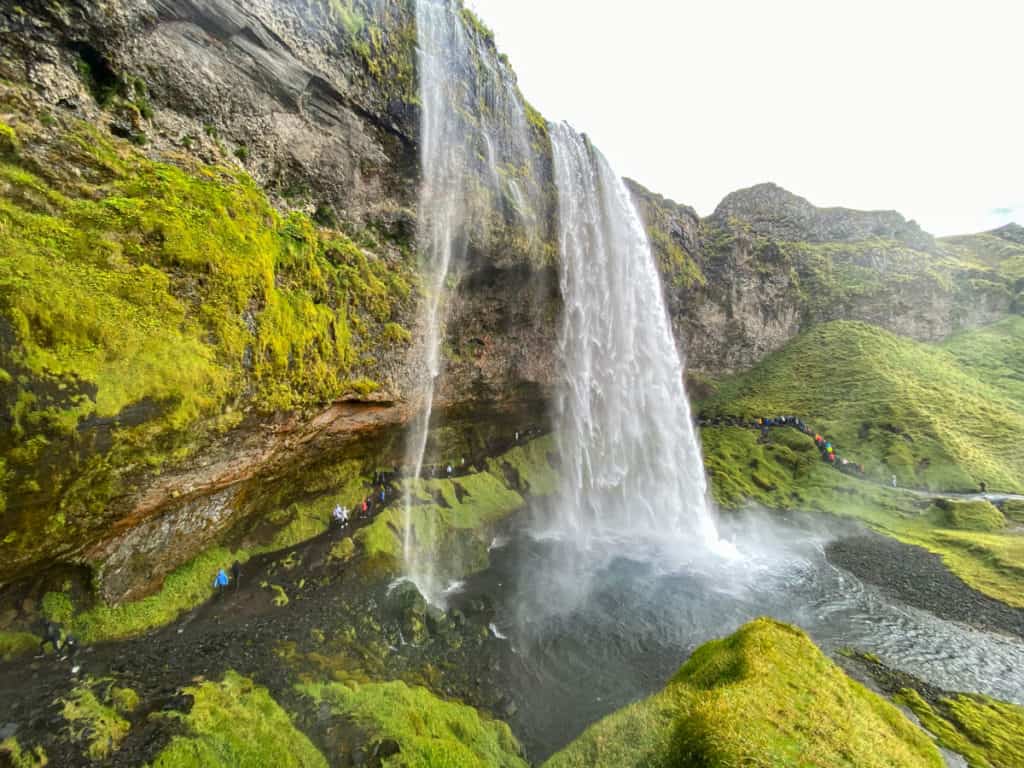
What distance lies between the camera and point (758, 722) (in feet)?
21.7

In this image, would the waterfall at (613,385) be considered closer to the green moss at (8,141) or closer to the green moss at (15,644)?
the green moss at (8,141)

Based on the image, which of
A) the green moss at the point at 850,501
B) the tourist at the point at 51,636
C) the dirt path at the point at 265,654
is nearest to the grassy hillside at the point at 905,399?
the green moss at the point at 850,501

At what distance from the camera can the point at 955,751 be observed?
8727mm

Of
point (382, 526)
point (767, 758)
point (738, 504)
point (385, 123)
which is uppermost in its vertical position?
point (385, 123)

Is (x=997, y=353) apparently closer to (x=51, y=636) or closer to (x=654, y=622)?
(x=654, y=622)

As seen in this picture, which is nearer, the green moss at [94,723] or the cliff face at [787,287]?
the green moss at [94,723]

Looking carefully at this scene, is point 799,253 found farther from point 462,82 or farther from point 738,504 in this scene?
point 462,82

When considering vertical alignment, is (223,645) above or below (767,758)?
below

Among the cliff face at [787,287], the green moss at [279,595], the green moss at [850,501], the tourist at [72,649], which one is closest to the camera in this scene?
the tourist at [72,649]

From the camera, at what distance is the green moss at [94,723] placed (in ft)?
22.6

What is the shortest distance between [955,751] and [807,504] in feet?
96.8

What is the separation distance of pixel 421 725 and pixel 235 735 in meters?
3.62

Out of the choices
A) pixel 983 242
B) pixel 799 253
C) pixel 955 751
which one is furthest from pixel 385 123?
pixel 983 242

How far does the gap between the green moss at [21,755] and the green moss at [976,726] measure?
16.8 m
